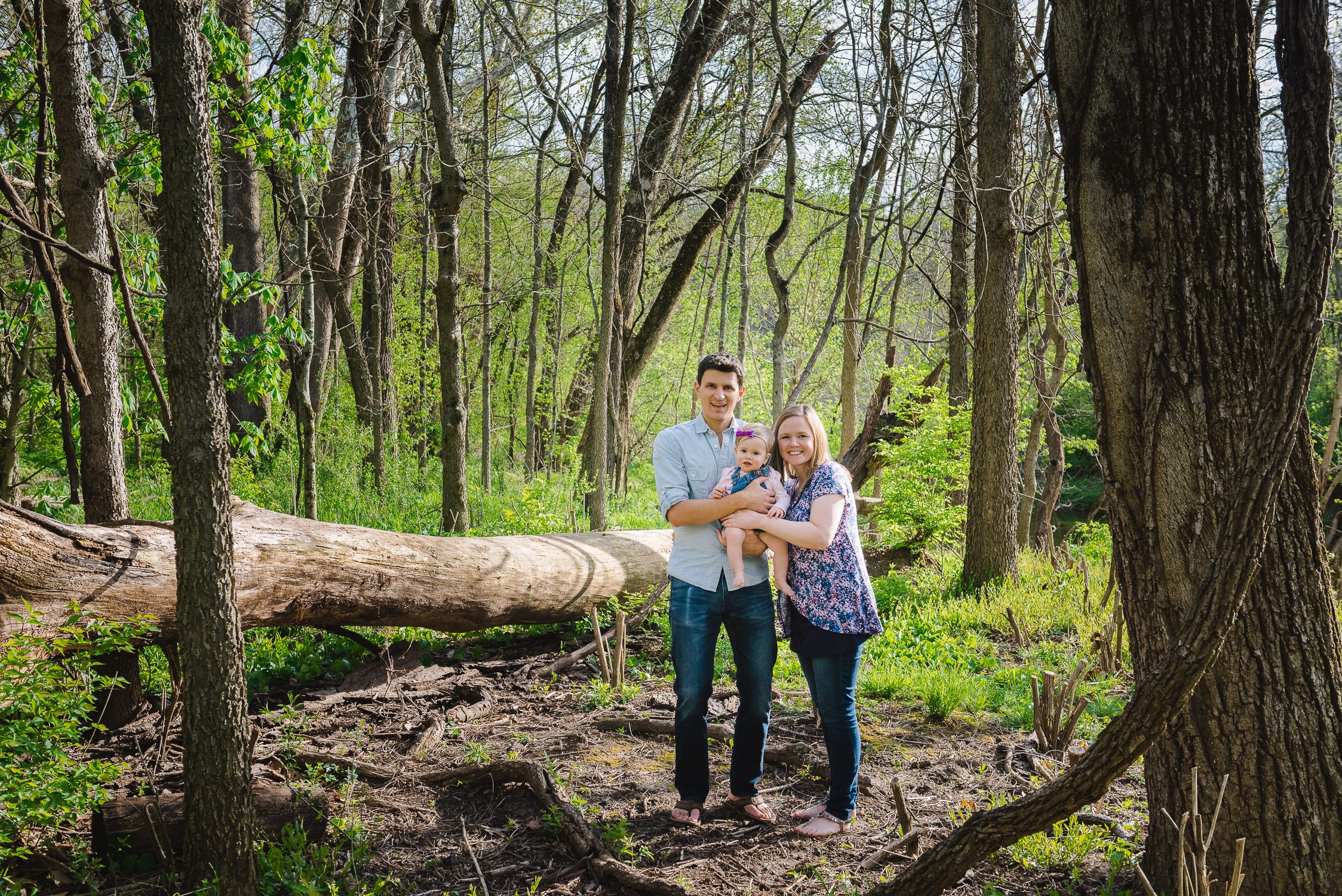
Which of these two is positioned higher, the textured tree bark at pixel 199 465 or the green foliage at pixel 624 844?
the textured tree bark at pixel 199 465

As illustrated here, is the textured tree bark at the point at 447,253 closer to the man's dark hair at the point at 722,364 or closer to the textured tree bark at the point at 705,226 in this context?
the textured tree bark at the point at 705,226

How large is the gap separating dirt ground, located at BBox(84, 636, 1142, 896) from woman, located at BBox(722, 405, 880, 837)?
0.97 feet

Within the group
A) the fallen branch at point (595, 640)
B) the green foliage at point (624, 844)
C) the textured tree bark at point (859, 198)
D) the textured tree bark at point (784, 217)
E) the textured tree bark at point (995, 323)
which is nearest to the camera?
the green foliage at point (624, 844)

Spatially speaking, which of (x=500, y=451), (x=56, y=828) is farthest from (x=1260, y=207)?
(x=500, y=451)

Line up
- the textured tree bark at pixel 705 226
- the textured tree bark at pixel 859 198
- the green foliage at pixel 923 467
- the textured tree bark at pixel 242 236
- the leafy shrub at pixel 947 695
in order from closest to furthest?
the leafy shrub at pixel 947 695
the textured tree bark at pixel 859 198
the green foliage at pixel 923 467
the textured tree bark at pixel 705 226
the textured tree bark at pixel 242 236

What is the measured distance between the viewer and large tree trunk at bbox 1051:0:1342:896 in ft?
8.13

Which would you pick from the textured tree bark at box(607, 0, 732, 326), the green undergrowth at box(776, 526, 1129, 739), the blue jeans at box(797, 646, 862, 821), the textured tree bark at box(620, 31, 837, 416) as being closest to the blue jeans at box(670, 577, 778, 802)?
the blue jeans at box(797, 646, 862, 821)

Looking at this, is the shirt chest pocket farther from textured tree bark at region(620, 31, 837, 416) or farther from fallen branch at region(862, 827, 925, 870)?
textured tree bark at region(620, 31, 837, 416)

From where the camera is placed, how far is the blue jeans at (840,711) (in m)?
3.61

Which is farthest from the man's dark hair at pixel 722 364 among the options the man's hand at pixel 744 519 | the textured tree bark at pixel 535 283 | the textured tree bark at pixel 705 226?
the textured tree bark at pixel 535 283

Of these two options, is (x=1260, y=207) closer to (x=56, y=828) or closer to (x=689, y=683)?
(x=689, y=683)

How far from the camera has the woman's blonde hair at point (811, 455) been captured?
379 centimetres

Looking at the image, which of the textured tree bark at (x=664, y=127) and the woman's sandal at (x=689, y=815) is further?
the textured tree bark at (x=664, y=127)

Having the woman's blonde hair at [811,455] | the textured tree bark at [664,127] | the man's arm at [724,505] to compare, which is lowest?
the man's arm at [724,505]
